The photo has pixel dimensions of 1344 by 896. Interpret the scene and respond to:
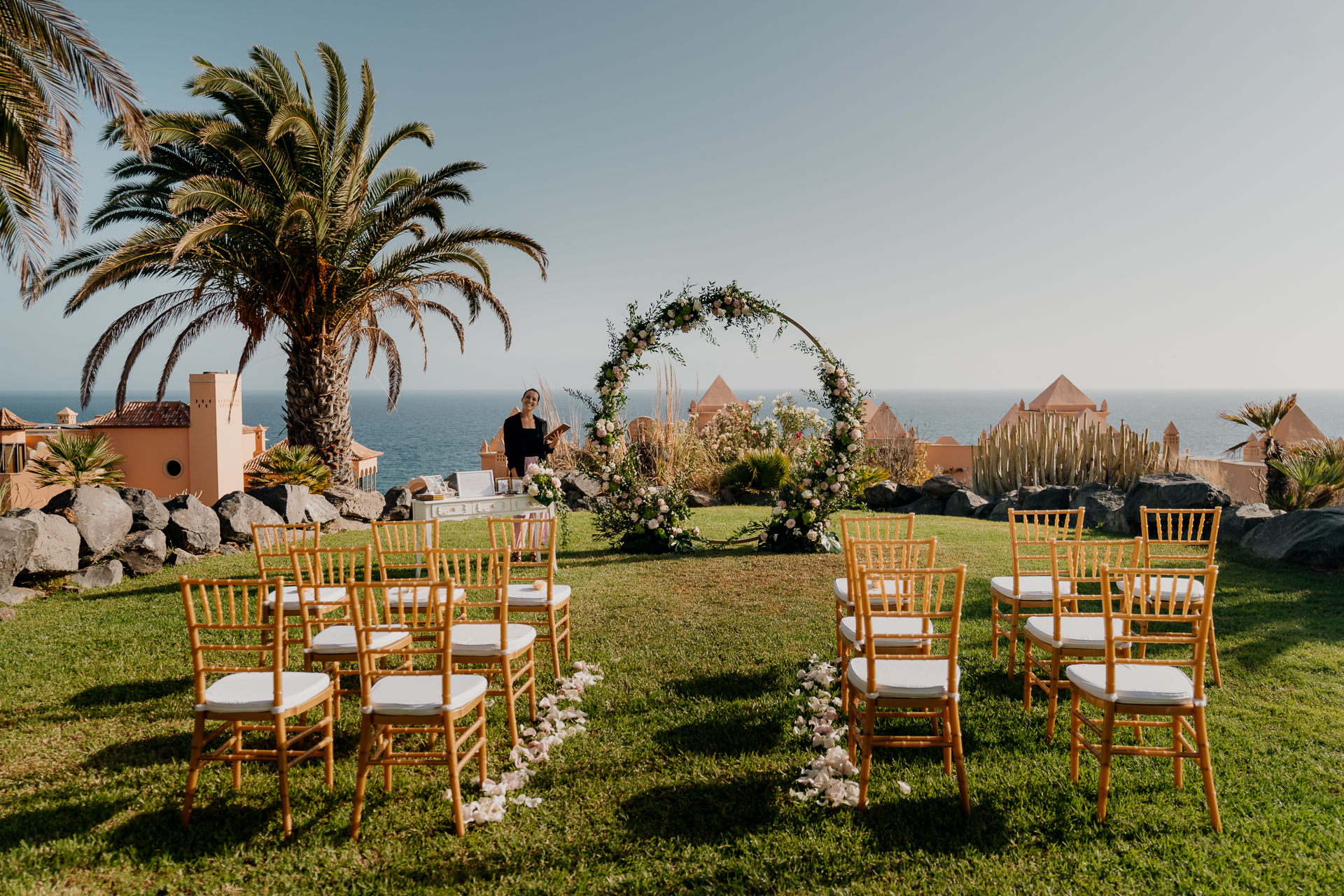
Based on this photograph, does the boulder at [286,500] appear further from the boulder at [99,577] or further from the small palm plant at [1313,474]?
the small palm plant at [1313,474]

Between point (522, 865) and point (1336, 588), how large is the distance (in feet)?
24.7

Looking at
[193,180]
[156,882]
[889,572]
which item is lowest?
[156,882]

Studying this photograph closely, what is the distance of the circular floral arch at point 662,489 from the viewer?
8.38 meters

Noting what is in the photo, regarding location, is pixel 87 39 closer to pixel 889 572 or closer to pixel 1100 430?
pixel 889 572

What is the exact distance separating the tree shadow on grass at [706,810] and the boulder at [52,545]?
22.2ft

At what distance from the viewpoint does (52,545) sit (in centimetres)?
682

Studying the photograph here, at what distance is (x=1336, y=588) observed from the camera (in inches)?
253

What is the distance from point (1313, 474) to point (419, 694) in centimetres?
1121

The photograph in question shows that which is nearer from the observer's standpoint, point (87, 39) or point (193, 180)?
point (87, 39)

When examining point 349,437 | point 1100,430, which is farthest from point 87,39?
point 1100,430

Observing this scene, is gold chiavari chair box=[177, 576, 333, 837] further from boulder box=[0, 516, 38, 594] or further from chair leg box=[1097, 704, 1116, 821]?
boulder box=[0, 516, 38, 594]

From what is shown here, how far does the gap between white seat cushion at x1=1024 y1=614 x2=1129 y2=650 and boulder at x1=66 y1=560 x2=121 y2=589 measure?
810cm

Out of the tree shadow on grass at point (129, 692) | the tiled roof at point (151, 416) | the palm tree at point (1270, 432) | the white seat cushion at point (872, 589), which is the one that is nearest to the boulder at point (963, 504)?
the palm tree at point (1270, 432)

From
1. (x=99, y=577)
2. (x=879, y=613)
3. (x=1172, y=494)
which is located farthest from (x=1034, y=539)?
(x=99, y=577)
